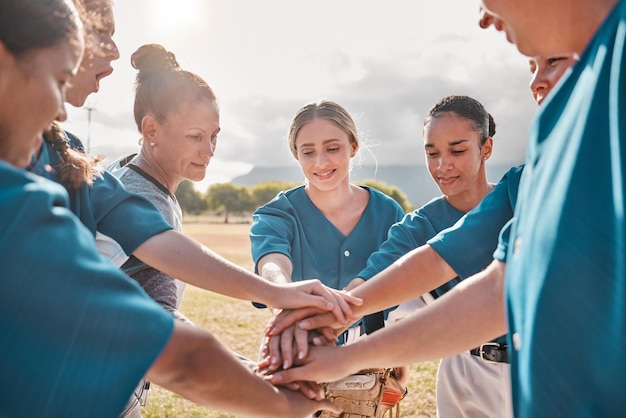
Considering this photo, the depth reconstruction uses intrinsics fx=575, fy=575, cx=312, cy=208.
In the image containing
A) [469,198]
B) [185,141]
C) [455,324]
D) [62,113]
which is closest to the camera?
[62,113]

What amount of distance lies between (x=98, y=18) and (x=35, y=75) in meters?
1.50

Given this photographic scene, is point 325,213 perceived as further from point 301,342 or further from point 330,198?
point 301,342

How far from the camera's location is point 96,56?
3.07 metres

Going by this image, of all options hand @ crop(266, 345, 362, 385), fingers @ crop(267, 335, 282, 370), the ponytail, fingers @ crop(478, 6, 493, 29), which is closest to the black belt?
hand @ crop(266, 345, 362, 385)

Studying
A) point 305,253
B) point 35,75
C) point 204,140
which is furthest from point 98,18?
point 305,253

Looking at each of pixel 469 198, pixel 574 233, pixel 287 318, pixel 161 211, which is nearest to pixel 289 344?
pixel 287 318

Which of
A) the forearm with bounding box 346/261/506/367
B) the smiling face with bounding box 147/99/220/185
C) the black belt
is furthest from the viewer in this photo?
the smiling face with bounding box 147/99/220/185

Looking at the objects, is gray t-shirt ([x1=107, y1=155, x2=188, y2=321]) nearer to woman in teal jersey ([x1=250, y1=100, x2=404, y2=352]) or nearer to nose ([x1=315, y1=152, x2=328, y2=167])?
woman in teal jersey ([x1=250, y1=100, x2=404, y2=352])

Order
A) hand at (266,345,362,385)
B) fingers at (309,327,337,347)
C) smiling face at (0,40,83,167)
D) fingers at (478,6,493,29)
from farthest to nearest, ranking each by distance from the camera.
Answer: fingers at (309,327,337,347)
hand at (266,345,362,385)
fingers at (478,6,493,29)
smiling face at (0,40,83,167)

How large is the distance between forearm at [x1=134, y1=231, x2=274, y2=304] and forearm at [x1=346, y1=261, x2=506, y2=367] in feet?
2.56

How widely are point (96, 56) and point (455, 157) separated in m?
2.34

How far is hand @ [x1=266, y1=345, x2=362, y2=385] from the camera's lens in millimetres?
2732

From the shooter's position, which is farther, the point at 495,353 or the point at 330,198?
the point at 330,198

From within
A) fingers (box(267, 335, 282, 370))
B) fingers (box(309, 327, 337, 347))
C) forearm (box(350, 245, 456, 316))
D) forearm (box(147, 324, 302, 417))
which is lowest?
forearm (box(147, 324, 302, 417))
